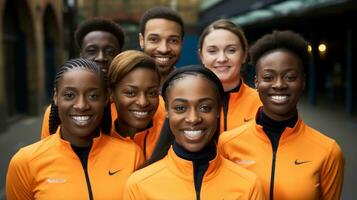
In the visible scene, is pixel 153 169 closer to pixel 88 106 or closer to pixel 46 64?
pixel 88 106

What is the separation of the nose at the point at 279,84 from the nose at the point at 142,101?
863 mm

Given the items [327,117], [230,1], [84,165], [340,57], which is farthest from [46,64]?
[84,165]

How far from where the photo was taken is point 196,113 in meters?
2.65

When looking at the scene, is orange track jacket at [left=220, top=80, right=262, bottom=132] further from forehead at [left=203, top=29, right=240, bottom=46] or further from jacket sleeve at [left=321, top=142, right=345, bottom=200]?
jacket sleeve at [left=321, top=142, right=345, bottom=200]

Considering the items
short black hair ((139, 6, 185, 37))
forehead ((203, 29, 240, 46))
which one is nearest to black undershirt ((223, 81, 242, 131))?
forehead ((203, 29, 240, 46))

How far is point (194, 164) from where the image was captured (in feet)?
8.81

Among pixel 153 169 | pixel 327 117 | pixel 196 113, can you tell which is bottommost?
pixel 327 117

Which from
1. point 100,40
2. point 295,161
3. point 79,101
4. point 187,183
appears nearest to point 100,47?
point 100,40

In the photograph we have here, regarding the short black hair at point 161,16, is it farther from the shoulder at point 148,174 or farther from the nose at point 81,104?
the shoulder at point 148,174

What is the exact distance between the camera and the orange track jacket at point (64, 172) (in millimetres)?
2857

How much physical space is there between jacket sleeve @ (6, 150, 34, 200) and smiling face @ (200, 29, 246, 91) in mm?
1626

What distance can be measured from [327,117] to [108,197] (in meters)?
14.8

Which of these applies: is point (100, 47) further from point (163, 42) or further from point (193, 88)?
point (193, 88)

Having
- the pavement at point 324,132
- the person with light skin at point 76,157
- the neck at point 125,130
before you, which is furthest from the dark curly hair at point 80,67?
the pavement at point 324,132
